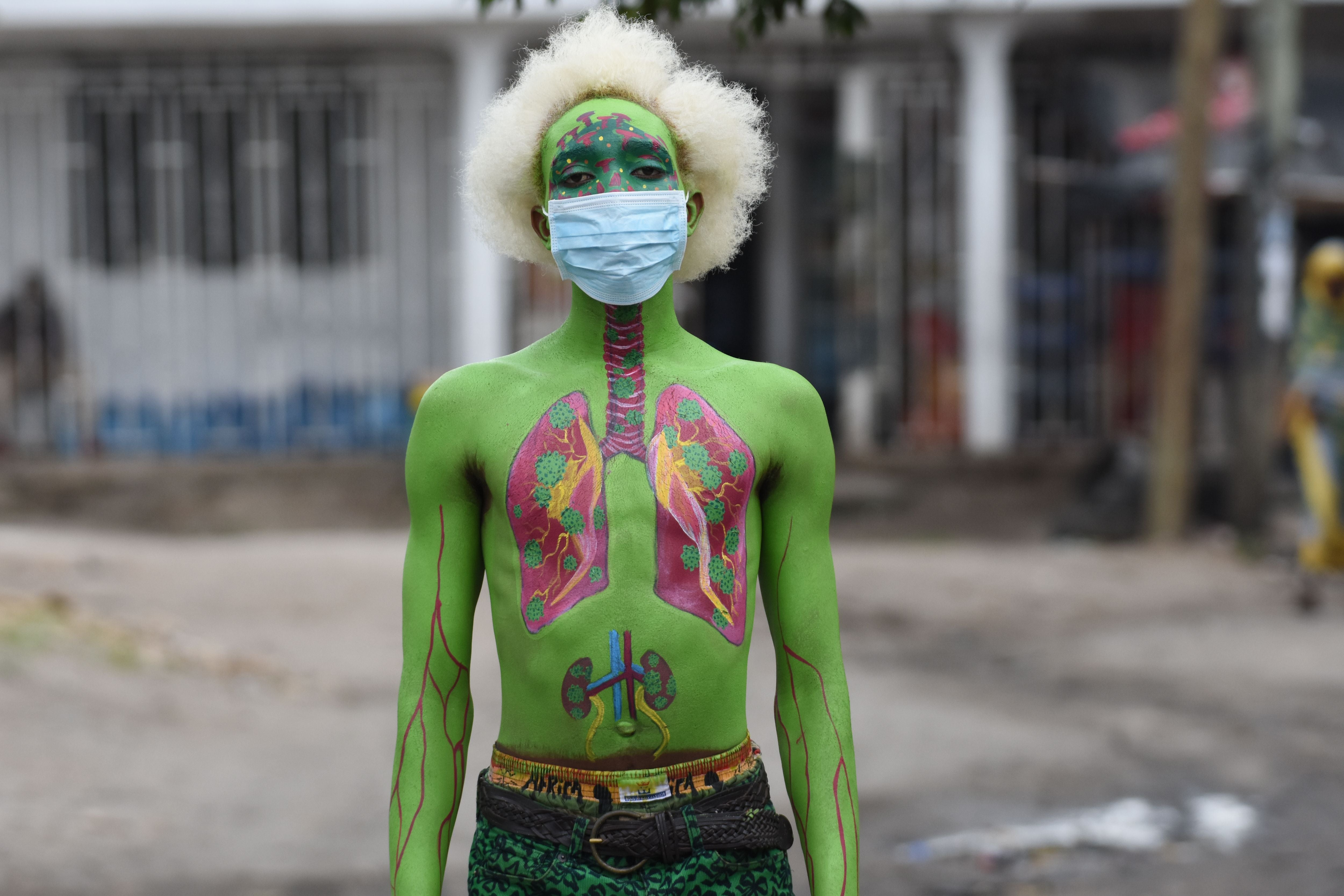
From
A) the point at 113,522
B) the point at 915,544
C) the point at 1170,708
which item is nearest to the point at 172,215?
the point at 113,522

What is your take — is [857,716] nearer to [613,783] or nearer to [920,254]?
[613,783]

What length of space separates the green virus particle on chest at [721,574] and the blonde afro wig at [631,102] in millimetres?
416

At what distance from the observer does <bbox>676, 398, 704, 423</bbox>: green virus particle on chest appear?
199 cm

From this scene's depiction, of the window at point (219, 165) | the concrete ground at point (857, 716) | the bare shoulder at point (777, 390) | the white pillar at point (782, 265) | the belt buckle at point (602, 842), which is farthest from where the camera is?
the white pillar at point (782, 265)

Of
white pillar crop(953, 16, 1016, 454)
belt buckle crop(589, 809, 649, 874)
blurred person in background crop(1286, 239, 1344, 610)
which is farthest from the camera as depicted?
white pillar crop(953, 16, 1016, 454)

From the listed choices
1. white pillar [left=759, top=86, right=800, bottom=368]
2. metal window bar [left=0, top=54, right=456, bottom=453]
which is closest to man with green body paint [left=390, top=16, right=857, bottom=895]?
metal window bar [left=0, top=54, right=456, bottom=453]

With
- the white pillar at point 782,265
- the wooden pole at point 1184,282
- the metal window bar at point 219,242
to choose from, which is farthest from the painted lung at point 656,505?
the white pillar at point 782,265

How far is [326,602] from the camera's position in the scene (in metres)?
9.38

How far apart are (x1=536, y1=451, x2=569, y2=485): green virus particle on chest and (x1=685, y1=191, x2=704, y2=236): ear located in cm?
36

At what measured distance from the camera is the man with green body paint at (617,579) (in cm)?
195

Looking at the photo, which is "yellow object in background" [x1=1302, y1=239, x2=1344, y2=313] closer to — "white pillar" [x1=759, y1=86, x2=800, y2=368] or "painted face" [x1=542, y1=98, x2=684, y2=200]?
"white pillar" [x1=759, y1=86, x2=800, y2=368]

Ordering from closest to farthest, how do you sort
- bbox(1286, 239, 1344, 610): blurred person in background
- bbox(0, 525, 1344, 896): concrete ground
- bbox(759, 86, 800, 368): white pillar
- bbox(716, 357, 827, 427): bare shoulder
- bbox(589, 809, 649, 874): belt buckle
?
bbox(589, 809, 649, 874): belt buckle
bbox(716, 357, 827, 427): bare shoulder
bbox(0, 525, 1344, 896): concrete ground
bbox(1286, 239, 1344, 610): blurred person in background
bbox(759, 86, 800, 368): white pillar

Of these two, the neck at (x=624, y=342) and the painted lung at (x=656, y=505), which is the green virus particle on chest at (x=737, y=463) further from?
the neck at (x=624, y=342)

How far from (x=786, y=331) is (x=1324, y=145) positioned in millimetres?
4999
